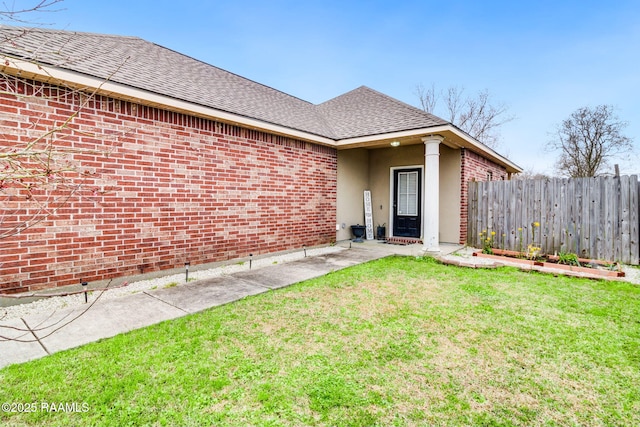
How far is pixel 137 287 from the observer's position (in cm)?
468

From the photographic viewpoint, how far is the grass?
2.01 meters

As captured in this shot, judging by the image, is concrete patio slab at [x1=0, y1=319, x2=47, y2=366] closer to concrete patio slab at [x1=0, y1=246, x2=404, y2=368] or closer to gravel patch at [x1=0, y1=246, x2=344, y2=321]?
concrete patio slab at [x1=0, y1=246, x2=404, y2=368]

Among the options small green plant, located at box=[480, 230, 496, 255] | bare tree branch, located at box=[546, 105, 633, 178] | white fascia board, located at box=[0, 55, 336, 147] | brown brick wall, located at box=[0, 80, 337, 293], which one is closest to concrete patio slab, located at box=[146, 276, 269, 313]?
brown brick wall, located at box=[0, 80, 337, 293]

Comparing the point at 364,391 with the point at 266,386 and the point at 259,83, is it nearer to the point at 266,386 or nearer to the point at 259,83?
the point at 266,386

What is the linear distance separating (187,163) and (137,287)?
88.0 inches

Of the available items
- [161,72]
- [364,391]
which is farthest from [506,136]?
[364,391]

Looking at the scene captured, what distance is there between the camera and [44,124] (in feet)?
13.3

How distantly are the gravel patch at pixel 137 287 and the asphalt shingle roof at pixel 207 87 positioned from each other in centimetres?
290

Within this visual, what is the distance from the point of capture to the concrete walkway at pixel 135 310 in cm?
280

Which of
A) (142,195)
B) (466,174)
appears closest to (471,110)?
(466,174)

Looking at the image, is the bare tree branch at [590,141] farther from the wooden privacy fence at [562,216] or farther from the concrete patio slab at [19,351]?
the concrete patio slab at [19,351]

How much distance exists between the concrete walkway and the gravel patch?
19 cm

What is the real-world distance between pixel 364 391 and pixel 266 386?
0.72m

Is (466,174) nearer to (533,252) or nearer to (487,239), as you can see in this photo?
(487,239)
